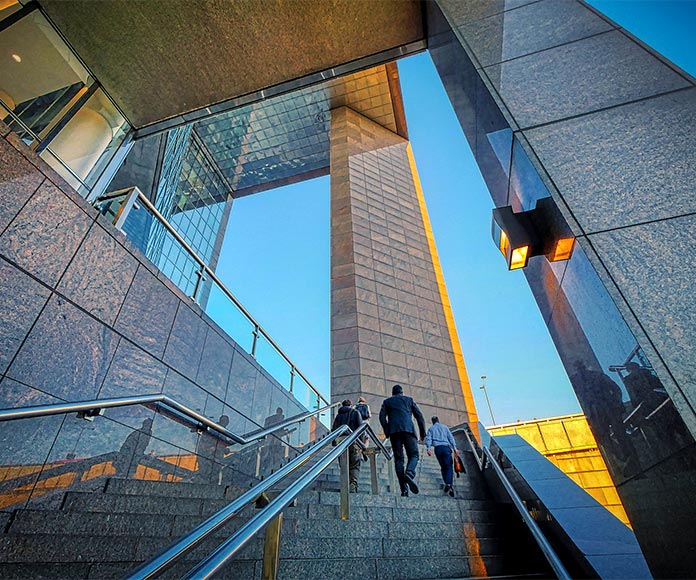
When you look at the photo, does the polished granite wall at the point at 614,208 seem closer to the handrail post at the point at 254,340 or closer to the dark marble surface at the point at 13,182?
the dark marble surface at the point at 13,182

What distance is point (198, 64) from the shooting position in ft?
19.0

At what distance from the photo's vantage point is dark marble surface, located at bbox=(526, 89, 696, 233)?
2100 mm

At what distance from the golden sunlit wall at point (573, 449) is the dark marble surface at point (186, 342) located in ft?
21.6

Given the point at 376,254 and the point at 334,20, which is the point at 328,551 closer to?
the point at 334,20

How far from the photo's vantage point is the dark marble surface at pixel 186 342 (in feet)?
16.4

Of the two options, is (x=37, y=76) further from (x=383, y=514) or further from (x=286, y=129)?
(x=286, y=129)

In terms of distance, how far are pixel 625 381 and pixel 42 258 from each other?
4.47 metres

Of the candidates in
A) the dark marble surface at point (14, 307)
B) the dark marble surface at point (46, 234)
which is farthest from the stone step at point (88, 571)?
the dark marble surface at point (46, 234)

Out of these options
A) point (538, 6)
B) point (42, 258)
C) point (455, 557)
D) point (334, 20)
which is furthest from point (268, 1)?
point (455, 557)

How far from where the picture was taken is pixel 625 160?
90.7 inches

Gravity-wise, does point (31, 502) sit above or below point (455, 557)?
above

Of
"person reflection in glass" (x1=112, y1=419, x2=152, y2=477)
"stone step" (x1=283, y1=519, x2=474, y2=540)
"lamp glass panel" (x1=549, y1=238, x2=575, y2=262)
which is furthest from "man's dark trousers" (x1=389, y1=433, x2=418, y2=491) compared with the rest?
"lamp glass panel" (x1=549, y1=238, x2=575, y2=262)

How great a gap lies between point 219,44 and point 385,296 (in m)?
9.80

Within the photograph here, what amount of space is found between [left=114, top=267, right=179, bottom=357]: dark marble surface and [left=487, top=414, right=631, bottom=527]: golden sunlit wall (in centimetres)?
707
